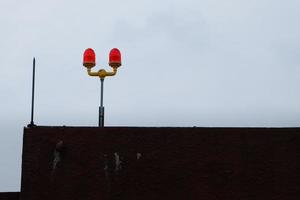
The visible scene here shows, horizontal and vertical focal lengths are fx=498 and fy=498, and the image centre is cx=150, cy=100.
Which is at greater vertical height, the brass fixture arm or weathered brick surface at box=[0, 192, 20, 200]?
the brass fixture arm

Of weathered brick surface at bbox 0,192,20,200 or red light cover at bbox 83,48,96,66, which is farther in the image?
red light cover at bbox 83,48,96,66

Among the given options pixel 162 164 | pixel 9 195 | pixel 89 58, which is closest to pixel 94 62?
pixel 89 58

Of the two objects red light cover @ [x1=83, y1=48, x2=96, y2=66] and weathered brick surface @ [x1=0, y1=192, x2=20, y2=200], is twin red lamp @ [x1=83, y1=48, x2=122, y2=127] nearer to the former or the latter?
red light cover @ [x1=83, y1=48, x2=96, y2=66]

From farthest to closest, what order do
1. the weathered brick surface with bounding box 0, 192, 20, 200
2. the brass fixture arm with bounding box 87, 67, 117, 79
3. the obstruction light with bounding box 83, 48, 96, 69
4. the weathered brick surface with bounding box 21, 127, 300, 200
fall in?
the brass fixture arm with bounding box 87, 67, 117, 79 < the obstruction light with bounding box 83, 48, 96, 69 < the weathered brick surface with bounding box 0, 192, 20, 200 < the weathered brick surface with bounding box 21, 127, 300, 200

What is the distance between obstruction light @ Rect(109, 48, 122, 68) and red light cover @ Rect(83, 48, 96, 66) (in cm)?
24

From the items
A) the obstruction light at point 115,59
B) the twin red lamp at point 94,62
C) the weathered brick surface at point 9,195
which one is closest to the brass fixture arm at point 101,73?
the twin red lamp at point 94,62

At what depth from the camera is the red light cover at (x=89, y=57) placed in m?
7.04

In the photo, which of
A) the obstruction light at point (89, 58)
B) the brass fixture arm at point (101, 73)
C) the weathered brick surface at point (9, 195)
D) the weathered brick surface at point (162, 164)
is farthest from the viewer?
the brass fixture arm at point (101, 73)

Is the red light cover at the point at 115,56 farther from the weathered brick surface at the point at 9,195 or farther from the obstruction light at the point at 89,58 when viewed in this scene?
the weathered brick surface at the point at 9,195

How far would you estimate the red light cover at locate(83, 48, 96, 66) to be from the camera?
7.04m

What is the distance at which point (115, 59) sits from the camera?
7.08m

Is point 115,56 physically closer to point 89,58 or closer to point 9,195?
point 89,58

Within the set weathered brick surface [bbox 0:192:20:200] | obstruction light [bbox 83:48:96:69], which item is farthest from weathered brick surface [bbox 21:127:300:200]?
obstruction light [bbox 83:48:96:69]

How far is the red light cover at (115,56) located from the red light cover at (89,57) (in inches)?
9.5
